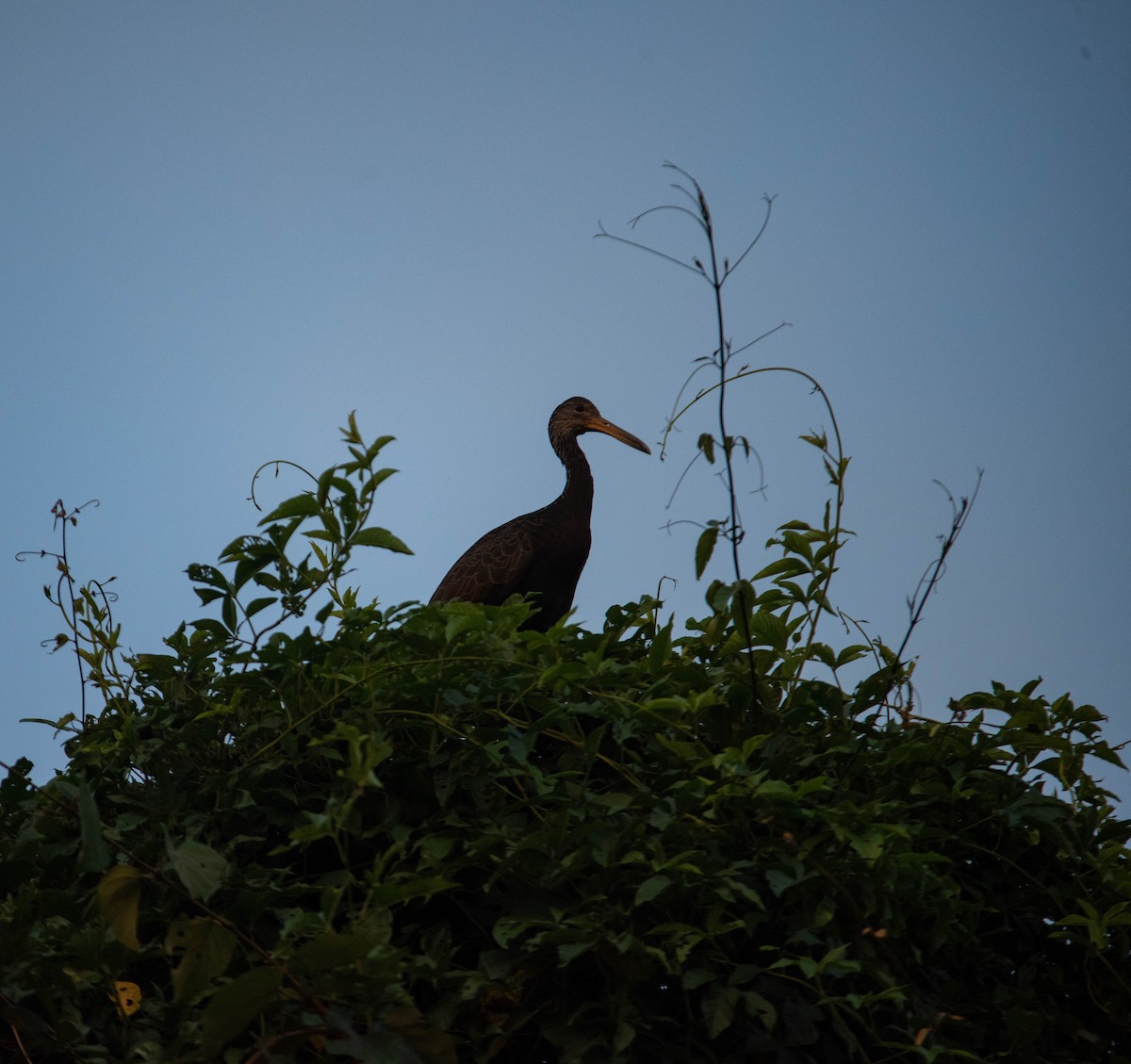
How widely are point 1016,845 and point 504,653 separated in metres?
1.03

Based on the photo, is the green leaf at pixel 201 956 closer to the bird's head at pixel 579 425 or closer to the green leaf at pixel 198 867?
the green leaf at pixel 198 867

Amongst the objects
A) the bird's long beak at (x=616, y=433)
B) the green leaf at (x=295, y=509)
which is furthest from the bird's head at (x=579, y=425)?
the green leaf at (x=295, y=509)

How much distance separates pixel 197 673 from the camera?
2.29 m

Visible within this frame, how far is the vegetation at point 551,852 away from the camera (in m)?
1.70

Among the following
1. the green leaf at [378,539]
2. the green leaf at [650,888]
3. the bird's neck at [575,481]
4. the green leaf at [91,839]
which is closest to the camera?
the green leaf at [91,839]

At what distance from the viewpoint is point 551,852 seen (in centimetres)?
179

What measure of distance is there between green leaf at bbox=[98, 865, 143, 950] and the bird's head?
6248 mm

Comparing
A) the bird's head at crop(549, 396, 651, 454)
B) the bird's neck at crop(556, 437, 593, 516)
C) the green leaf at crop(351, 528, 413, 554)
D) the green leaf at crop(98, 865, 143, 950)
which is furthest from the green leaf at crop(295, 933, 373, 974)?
the bird's head at crop(549, 396, 651, 454)

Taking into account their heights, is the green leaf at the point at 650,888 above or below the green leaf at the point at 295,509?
below

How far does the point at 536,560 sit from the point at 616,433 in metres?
1.44

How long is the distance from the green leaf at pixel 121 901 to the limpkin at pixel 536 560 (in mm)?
4632

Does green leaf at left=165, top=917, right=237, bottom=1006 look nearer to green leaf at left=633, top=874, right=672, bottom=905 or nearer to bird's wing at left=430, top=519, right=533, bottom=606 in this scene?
green leaf at left=633, top=874, right=672, bottom=905

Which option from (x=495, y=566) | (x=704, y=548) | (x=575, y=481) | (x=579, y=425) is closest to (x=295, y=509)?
(x=704, y=548)

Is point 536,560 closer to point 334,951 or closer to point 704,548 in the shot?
point 704,548
